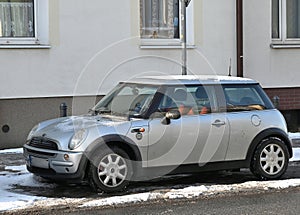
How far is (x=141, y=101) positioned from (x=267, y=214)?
250cm

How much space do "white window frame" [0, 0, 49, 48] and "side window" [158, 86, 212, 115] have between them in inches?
180

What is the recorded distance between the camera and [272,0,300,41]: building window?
575 inches

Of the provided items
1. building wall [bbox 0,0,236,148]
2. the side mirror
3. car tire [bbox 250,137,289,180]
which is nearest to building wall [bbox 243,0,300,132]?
building wall [bbox 0,0,236,148]

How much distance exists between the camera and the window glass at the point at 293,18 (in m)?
14.8

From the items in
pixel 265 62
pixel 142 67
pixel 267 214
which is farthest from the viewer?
pixel 265 62

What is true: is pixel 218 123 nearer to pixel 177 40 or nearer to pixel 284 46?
pixel 177 40

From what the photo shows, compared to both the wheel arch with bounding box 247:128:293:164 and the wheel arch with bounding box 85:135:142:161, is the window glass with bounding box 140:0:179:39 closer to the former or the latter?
the wheel arch with bounding box 247:128:293:164

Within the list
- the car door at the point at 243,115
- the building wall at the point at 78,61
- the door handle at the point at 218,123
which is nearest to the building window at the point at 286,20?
the building wall at the point at 78,61

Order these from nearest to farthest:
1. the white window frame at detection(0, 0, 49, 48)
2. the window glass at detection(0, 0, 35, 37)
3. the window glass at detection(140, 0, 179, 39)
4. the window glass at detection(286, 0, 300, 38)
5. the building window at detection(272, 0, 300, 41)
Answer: the white window frame at detection(0, 0, 49, 48) → the window glass at detection(0, 0, 35, 37) → the window glass at detection(140, 0, 179, 39) → the building window at detection(272, 0, 300, 41) → the window glass at detection(286, 0, 300, 38)

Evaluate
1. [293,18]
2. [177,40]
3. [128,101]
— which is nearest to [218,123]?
[128,101]

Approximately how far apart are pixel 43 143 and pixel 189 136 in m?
1.98

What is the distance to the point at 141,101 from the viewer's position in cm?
838

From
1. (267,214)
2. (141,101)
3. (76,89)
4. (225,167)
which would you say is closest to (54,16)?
(76,89)

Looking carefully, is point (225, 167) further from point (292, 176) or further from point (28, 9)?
point (28, 9)
